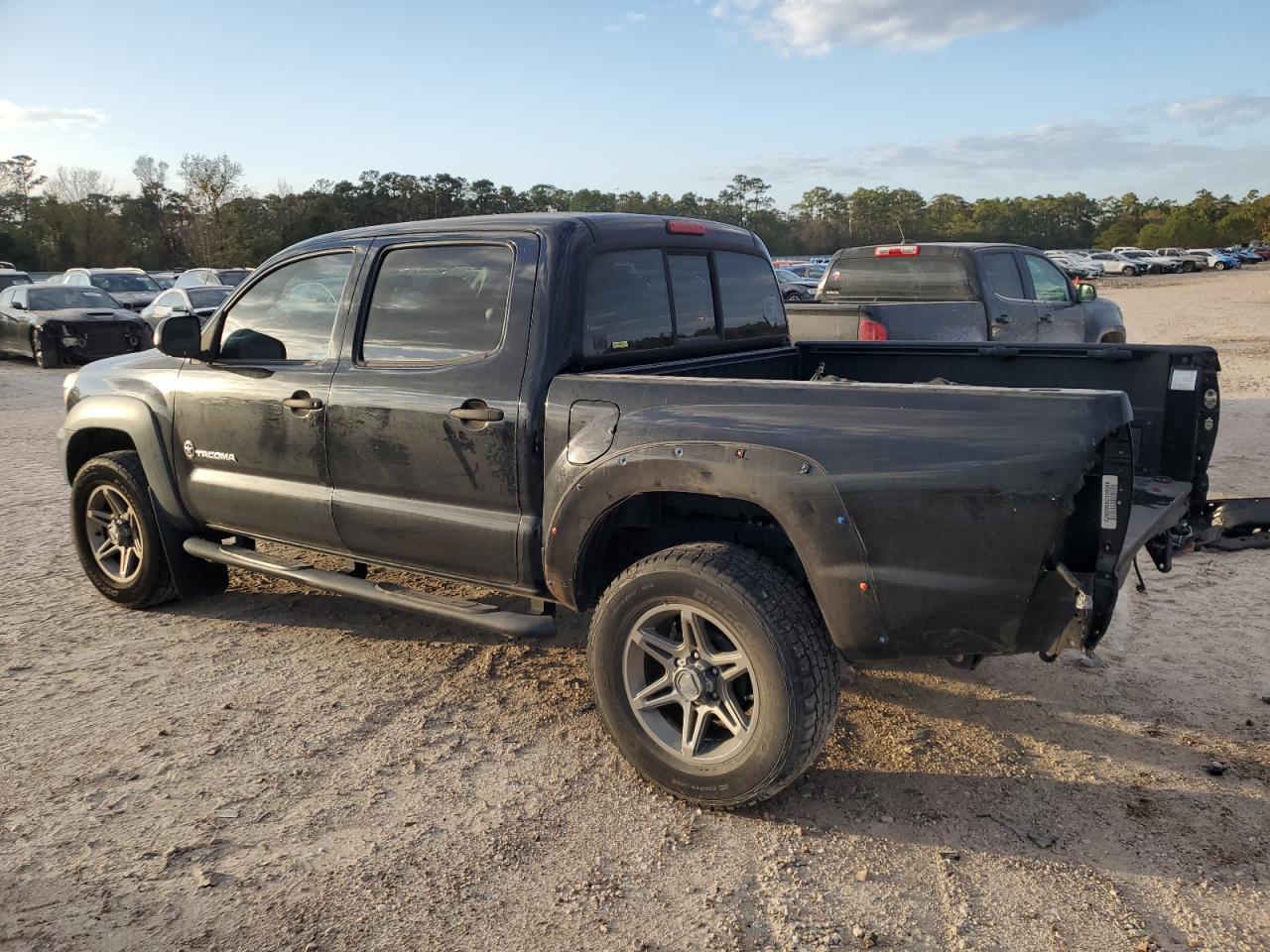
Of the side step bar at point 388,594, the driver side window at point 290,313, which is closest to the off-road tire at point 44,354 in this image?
the side step bar at point 388,594

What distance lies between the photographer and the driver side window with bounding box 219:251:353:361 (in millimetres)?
4418

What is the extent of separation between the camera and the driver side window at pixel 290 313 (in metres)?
4.42

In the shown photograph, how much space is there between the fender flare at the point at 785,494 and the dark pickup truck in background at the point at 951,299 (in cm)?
480

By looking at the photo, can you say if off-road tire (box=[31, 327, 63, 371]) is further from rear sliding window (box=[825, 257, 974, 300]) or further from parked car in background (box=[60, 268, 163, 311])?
rear sliding window (box=[825, 257, 974, 300])

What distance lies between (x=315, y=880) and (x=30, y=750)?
62.2 inches

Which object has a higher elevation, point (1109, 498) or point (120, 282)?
point (120, 282)

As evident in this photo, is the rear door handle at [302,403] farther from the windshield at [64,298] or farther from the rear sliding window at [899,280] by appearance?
the windshield at [64,298]

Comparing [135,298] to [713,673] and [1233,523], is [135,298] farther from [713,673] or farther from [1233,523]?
[1233,523]

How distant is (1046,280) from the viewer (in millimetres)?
10195

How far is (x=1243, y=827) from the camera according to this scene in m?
3.18

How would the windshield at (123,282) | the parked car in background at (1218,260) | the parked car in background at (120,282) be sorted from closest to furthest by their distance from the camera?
the parked car in background at (120,282), the windshield at (123,282), the parked car in background at (1218,260)

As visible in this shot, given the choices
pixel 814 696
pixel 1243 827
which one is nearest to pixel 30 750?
pixel 814 696

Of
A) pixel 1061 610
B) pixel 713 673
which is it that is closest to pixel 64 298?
pixel 713 673

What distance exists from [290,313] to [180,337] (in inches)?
20.5
